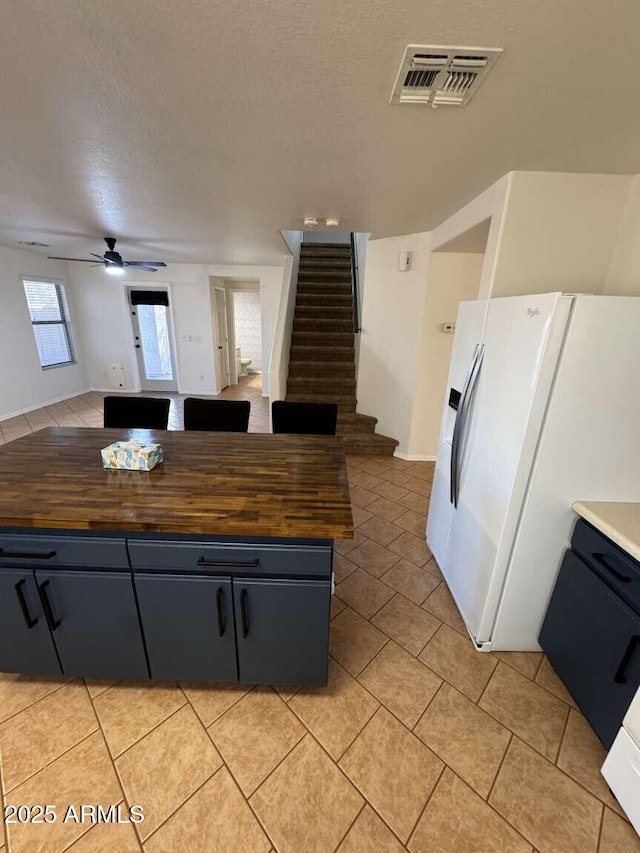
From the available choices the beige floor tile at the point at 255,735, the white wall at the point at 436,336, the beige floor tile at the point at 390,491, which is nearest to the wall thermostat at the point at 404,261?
the white wall at the point at 436,336

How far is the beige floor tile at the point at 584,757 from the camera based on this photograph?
1.23 m

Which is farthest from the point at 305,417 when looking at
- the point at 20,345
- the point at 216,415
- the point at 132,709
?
the point at 20,345

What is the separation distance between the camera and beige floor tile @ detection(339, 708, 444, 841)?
116cm

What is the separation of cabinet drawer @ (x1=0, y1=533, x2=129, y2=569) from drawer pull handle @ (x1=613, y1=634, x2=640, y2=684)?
1771 mm

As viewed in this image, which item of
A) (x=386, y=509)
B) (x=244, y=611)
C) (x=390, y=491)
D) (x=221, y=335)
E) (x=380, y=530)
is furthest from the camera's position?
(x=221, y=335)

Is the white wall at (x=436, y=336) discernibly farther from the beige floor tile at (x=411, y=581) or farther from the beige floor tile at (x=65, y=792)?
the beige floor tile at (x=65, y=792)

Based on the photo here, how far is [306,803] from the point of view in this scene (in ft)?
3.83

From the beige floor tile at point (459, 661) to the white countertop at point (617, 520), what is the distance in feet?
2.88

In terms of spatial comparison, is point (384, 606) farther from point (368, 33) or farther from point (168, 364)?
point (168, 364)

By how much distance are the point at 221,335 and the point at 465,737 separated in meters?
6.52

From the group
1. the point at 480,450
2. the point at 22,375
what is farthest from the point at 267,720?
the point at 22,375

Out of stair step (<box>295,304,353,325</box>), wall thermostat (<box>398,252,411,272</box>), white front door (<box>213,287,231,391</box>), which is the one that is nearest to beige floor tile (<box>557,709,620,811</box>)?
wall thermostat (<box>398,252,411,272</box>)

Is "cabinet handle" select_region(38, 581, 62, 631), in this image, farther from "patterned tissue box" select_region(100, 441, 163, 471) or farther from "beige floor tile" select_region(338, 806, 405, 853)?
"beige floor tile" select_region(338, 806, 405, 853)

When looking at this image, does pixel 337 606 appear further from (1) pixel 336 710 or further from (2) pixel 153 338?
(2) pixel 153 338
